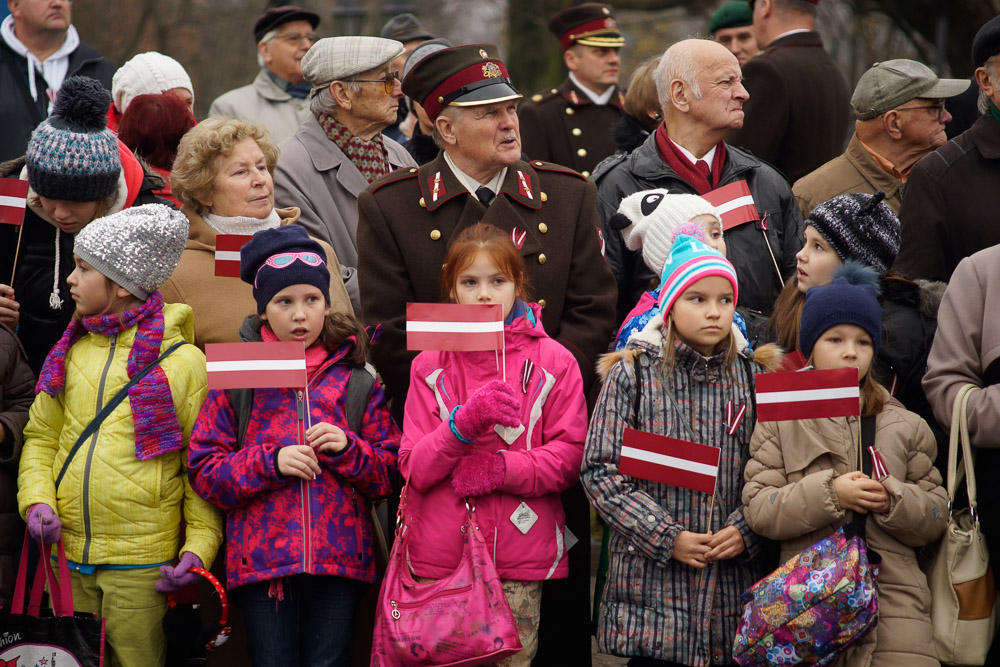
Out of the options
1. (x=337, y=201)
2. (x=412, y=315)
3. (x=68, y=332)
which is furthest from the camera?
(x=337, y=201)

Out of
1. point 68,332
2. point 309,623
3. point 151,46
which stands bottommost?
point 309,623

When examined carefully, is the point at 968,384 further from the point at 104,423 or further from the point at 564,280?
the point at 104,423

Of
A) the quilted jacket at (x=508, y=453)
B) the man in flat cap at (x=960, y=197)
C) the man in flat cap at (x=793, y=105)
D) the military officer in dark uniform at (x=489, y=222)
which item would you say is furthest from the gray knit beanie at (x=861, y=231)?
the man in flat cap at (x=793, y=105)

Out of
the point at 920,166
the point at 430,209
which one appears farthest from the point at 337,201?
the point at 920,166

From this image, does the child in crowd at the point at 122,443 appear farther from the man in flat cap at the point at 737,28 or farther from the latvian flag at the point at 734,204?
the man in flat cap at the point at 737,28

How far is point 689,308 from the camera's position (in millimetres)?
4410

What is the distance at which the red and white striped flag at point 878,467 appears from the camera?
13.8 feet

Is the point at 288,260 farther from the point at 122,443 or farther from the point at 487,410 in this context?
the point at 487,410

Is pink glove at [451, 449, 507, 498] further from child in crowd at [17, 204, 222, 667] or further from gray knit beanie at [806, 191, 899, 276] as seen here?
gray knit beanie at [806, 191, 899, 276]

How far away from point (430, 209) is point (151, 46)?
1748 cm

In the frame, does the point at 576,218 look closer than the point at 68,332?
No

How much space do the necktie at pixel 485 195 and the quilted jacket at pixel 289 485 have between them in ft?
3.10

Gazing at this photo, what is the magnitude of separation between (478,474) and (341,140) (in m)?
2.46

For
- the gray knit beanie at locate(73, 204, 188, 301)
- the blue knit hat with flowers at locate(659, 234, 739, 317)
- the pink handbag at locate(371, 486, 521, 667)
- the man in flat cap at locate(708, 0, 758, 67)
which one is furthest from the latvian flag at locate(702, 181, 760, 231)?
the man in flat cap at locate(708, 0, 758, 67)
